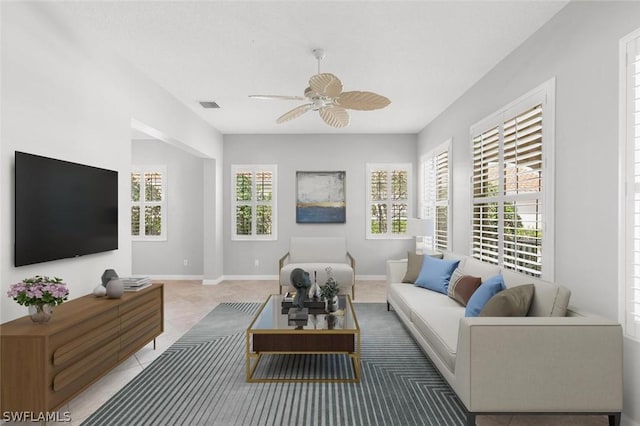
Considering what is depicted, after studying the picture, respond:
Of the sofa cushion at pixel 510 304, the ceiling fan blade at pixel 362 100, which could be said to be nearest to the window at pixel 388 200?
the ceiling fan blade at pixel 362 100

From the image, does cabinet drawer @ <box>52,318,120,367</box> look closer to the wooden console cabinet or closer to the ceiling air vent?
the wooden console cabinet

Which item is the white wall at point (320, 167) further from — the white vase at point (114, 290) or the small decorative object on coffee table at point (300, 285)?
the white vase at point (114, 290)

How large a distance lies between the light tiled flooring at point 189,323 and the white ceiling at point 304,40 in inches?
113

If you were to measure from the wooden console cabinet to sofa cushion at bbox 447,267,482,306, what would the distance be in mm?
2962

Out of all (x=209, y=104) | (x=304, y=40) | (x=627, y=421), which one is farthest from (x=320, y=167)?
(x=627, y=421)

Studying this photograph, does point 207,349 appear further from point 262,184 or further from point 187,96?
point 262,184

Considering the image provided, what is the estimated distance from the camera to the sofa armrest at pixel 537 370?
2025 millimetres

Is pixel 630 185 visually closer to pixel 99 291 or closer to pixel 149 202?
pixel 99 291

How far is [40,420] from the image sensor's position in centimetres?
212

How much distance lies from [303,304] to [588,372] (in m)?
2.18

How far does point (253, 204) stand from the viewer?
7086 mm

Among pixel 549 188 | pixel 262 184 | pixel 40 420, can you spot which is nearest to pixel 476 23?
pixel 549 188

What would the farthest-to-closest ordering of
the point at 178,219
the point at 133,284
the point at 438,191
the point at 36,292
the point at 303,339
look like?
the point at 178,219 < the point at 438,191 < the point at 133,284 < the point at 303,339 < the point at 36,292

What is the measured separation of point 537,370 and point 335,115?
2681 mm
